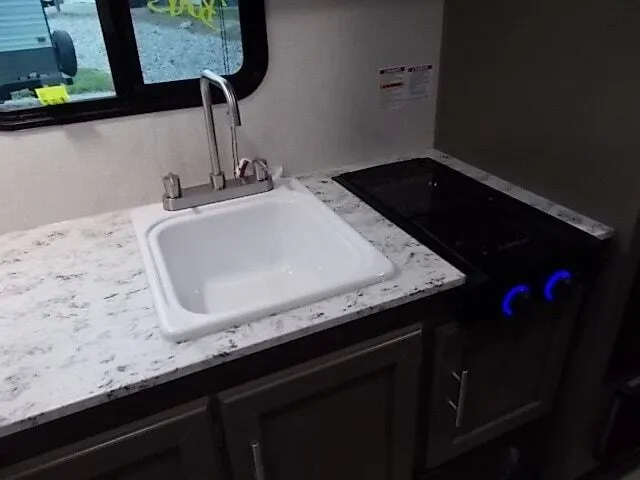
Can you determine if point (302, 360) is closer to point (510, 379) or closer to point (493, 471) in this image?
point (510, 379)

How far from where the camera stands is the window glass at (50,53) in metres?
1.12

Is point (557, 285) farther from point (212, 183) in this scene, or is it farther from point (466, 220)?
point (212, 183)

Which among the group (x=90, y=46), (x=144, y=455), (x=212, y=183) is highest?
(x=90, y=46)

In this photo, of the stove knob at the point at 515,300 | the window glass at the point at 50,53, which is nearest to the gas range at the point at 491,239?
the stove knob at the point at 515,300

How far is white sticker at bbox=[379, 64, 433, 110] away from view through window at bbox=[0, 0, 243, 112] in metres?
0.45

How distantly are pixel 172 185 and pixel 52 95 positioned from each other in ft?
1.11

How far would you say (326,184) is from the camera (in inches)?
58.4

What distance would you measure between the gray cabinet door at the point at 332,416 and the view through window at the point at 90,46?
32.5 inches

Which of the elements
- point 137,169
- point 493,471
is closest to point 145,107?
point 137,169

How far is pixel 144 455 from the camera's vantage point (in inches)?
34.3

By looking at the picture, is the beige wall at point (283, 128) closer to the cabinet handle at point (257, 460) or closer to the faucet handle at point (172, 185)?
the faucet handle at point (172, 185)

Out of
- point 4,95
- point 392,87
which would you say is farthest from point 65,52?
point 392,87

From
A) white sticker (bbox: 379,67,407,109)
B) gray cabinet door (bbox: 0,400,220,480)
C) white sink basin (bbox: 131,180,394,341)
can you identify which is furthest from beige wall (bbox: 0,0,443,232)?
gray cabinet door (bbox: 0,400,220,480)

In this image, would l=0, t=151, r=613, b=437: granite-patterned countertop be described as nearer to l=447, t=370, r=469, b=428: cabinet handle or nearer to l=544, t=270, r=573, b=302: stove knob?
l=544, t=270, r=573, b=302: stove knob
